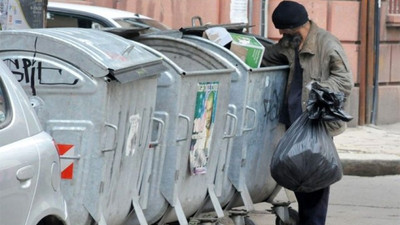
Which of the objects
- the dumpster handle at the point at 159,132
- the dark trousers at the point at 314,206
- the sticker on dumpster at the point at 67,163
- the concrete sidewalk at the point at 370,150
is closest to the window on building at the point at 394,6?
the concrete sidewalk at the point at 370,150

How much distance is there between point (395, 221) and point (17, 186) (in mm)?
5248

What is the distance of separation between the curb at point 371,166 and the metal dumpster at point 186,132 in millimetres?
4690

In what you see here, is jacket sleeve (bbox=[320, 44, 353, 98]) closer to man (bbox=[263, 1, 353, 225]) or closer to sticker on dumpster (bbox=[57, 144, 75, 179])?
man (bbox=[263, 1, 353, 225])

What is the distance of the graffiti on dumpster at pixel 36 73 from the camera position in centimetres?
581

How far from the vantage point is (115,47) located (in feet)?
20.5

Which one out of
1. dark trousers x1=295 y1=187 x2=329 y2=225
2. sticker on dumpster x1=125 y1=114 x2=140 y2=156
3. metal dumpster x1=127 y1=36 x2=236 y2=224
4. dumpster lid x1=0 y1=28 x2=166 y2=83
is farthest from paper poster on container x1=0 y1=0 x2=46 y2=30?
dark trousers x1=295 y1=187 x2=329 y2=225

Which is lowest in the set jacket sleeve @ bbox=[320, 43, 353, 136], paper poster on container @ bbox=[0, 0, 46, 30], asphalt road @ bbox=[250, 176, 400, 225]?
asphalt road @ bbox=[250, 176, 400, 225]

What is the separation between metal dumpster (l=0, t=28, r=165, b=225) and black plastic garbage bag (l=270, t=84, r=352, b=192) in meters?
1.68

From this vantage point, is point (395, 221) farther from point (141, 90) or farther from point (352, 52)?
point (352, 52)

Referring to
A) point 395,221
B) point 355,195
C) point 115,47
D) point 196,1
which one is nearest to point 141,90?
point 115,47

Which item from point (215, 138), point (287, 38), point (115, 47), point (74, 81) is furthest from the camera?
point (287, 38)

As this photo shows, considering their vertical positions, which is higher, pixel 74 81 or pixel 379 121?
pixel 74 81

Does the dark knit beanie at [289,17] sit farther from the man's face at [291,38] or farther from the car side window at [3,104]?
the car side window at [3,104]

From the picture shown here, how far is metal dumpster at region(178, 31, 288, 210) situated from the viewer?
759 centimetres
